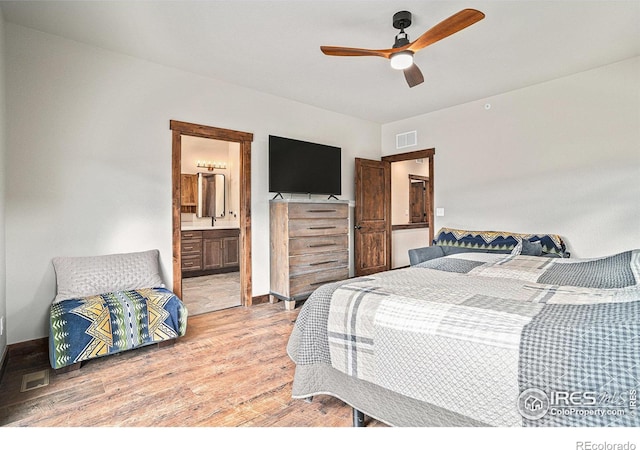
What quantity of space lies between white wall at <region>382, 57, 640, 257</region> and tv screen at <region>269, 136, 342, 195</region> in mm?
1561

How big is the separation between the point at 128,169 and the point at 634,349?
3619 mm

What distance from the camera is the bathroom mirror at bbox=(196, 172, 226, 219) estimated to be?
667cm

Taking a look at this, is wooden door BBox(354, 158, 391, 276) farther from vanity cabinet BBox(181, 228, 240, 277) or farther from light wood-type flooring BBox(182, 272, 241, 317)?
vanity cabinet BBox(181, 228, 240, 277)

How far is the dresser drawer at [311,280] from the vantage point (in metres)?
3.90

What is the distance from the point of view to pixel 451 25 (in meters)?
2.11

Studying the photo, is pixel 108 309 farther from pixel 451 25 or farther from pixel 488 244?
pixel 488 244

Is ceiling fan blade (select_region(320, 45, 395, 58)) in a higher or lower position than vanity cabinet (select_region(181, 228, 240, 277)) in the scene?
higher

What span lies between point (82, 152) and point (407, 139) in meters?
4.26

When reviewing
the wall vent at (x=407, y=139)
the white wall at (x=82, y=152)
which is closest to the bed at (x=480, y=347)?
the white wall at (x=82, y=152)

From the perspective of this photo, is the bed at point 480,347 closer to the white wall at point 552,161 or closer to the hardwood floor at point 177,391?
the hardwood floor at point 177,391

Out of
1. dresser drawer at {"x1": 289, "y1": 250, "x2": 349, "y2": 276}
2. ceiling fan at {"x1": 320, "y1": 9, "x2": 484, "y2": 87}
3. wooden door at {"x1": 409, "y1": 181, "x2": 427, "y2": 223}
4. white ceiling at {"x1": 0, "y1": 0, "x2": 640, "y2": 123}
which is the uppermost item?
white ceiling at {"x1": 0, "y1": 0, "x2": 640, "y2": 123}

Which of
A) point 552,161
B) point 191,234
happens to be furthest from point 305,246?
point 552,161

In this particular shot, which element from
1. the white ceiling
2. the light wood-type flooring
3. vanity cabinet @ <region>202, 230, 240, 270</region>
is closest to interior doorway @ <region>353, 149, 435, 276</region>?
the white ceiling

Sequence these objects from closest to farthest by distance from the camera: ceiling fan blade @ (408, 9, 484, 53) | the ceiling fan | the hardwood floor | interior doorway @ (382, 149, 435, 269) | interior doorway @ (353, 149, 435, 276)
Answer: the hardwood floor
ceiling fan blade @ (408, 9, 484, 53)
the ceiling fan
interior doorway @ (353, 149, 435, 276)
interior doorway @ (382, 149, 435, 269)
